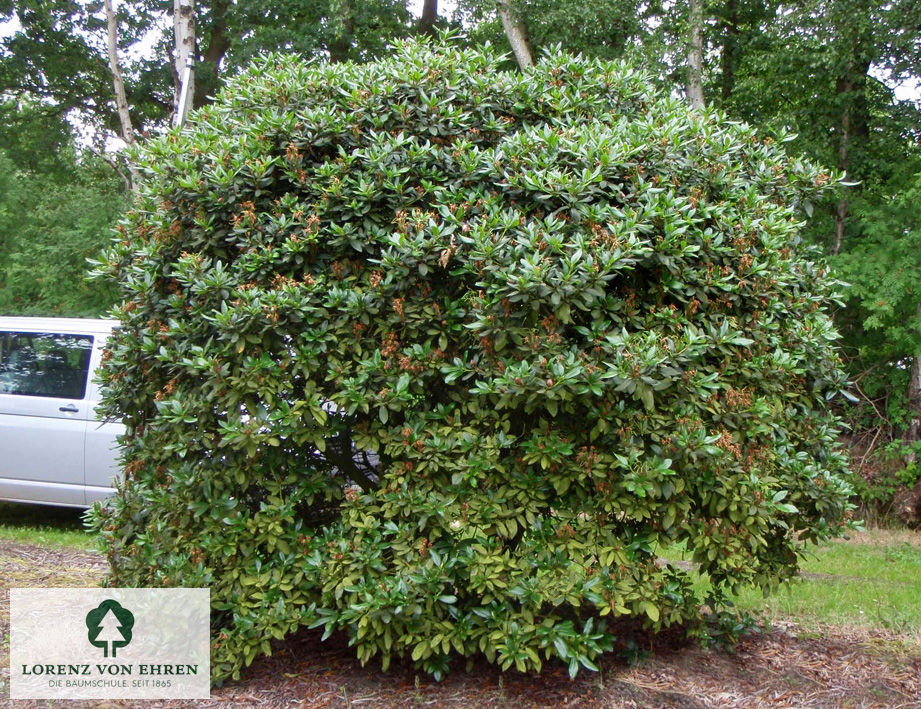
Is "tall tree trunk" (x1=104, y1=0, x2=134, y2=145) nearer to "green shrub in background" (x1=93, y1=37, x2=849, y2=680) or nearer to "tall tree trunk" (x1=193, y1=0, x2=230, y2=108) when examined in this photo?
"tall tree trunk" (x1=193, y1=0, x2=230, y2=108)

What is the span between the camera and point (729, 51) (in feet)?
48.9

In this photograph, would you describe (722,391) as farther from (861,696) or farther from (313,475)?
(313,475)

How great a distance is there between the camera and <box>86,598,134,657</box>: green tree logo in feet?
13.3

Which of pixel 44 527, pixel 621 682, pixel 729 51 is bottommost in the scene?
pixel 44 527

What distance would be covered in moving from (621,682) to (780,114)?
→ 32.3 ft

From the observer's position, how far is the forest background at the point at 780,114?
33.2 ft

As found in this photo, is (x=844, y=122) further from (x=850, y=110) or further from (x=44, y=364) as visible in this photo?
(x=44, y=364)

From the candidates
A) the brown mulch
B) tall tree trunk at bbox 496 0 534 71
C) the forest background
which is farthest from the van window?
tall tree trunk at bbox 496 0 534 71

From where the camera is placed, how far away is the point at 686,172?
13.1 ft

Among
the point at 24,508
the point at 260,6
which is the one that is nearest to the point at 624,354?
the point at 24,508

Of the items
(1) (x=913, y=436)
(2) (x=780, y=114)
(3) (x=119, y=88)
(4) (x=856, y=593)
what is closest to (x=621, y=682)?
(4) (x=856, y=593)

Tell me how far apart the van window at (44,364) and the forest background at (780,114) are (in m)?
2.80

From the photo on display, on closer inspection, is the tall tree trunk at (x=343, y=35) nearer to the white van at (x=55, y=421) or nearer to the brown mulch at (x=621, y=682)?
the white van at (x=55, y=421)

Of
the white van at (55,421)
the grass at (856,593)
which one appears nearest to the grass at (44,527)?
the white van at (55,421)
